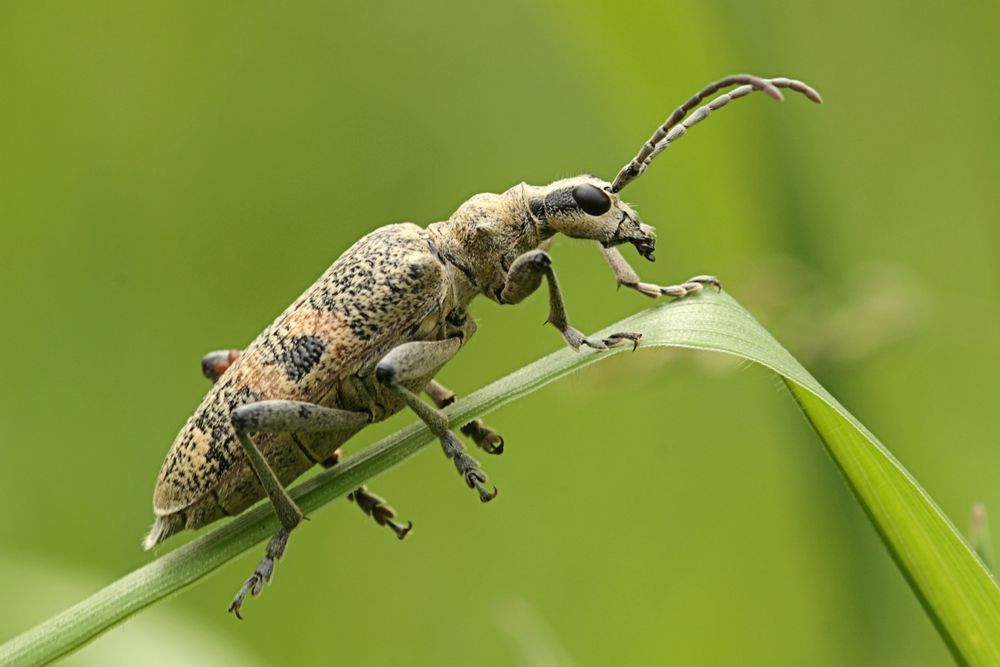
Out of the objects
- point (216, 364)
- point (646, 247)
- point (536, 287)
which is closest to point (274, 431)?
point (216, 364)

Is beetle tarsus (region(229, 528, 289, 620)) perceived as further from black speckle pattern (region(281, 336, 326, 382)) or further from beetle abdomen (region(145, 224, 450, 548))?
Answer: black speckle pattern (region(281, 336, 326, 382))

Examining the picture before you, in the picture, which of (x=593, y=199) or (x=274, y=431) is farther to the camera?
(x=593, y=199)

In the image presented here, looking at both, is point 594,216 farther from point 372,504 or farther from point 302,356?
point 372,504

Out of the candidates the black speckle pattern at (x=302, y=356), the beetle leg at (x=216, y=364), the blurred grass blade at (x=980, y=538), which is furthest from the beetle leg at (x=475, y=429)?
the blurred grass blade at (x=980, y=538)

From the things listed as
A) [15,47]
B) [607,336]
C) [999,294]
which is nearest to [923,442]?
[999,294]

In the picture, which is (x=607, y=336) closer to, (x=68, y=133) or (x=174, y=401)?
(x=174, y=401)

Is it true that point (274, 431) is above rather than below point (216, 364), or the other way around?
below

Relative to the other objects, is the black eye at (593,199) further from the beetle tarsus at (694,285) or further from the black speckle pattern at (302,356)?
the black speckle pattern at (302,356)

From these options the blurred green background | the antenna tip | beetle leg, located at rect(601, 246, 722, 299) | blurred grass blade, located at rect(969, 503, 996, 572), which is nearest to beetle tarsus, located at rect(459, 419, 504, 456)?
the blurred green background
